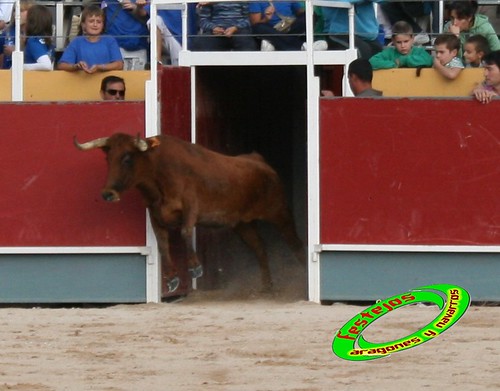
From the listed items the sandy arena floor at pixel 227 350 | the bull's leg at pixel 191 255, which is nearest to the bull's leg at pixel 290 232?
the sandy arena floor at pixel 227 350

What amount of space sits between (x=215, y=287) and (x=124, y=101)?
72.7 inches

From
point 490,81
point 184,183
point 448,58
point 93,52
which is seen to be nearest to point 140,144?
point 184,183

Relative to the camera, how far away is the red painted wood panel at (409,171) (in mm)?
11992

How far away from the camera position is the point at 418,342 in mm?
9945

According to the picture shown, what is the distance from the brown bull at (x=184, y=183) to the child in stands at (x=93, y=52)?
1.08m

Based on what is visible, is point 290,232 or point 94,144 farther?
point 290,232

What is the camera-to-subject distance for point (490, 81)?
12117 mm

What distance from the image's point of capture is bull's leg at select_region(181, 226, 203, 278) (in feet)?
39.2

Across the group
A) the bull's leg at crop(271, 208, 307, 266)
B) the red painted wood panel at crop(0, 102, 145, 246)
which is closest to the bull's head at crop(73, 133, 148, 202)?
the red painted wood panel at crop(0, 102, 145, 246)

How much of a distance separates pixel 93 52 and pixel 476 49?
2984 millimetres

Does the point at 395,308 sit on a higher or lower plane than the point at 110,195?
lower

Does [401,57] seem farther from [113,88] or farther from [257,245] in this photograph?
[113,88]

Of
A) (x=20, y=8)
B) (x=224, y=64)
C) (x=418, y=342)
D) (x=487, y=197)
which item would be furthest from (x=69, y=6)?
(x=418, y=342)

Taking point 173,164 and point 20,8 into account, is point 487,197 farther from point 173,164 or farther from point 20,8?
point 20,8
